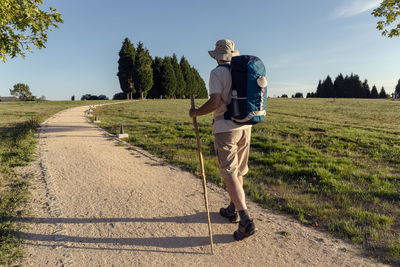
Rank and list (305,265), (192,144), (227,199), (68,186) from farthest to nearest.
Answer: (192,144) → (68,186) → (227,199) → (305,265)

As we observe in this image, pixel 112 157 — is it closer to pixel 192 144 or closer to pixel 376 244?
pixel 192 144

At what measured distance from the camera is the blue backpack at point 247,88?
2.83m

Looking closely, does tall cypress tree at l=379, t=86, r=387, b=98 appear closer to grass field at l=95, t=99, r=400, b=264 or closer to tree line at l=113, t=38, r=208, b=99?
tree line at l=113, t=38, r=208, b=99

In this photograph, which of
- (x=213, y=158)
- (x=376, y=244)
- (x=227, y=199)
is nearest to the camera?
(x=376, y=244)

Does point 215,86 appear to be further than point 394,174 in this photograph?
No

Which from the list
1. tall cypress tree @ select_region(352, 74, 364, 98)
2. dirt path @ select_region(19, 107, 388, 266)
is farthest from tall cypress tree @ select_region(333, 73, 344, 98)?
dirt path @ select_region(19, 107, 388, 266)

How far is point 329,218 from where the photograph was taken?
11.5 ft

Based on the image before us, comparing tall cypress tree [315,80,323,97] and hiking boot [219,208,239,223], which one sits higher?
tall cypress tree [315,80,323,97]

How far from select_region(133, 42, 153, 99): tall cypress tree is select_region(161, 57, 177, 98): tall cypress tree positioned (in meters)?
4.55

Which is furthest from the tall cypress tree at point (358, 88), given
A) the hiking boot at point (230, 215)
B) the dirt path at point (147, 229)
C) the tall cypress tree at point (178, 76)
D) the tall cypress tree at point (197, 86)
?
the hiking boot at point (230, 215)

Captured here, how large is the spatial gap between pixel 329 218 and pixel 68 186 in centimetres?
465

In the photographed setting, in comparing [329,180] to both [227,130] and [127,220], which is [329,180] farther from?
[127,220]

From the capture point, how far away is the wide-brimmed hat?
311 centimetres

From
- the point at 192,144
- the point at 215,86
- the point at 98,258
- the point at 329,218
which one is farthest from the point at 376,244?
the point at 192,144
